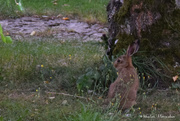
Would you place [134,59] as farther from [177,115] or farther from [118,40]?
[177,115]

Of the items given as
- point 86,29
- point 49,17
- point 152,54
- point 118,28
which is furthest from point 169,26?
point 49,17

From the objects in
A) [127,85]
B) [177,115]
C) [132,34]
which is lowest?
[177,115]

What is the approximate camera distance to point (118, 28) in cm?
545

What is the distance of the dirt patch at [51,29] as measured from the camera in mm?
9016

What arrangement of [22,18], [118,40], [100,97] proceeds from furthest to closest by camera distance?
[22,18] → [118,40] → [100,97]

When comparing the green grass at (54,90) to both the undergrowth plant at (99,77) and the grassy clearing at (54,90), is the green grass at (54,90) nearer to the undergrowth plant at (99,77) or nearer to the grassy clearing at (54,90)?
the grassy clearing at (54,90)

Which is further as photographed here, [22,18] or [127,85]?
[22,18]

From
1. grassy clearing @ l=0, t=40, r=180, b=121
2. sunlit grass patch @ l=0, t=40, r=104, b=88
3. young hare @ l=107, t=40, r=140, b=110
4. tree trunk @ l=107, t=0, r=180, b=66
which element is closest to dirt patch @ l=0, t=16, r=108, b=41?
grassy clearing @ l=0, t=40, r=180, b=121

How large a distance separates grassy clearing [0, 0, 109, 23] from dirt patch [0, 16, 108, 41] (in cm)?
31

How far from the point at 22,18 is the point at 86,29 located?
232 cm

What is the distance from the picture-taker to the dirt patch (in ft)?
29.6

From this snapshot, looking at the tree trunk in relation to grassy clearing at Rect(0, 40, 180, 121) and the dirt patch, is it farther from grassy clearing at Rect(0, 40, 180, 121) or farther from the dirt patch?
the dirt patch

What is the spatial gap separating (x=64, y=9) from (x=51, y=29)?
196 centimetres

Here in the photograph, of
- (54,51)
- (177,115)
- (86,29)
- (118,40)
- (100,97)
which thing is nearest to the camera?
(177,115)
